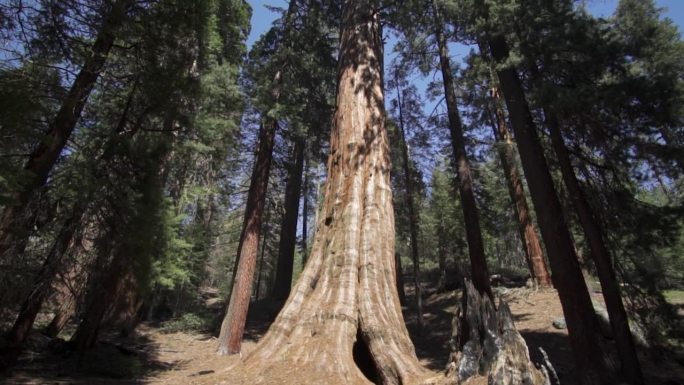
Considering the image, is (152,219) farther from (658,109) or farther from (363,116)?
(658,109)

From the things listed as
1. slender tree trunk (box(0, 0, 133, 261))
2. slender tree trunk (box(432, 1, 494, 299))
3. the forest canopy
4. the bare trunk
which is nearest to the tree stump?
the forest canopy

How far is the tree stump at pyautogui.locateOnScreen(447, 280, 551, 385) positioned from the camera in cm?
341

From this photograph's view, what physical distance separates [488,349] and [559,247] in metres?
4.11

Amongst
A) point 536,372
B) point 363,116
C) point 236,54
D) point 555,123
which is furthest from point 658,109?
point 236,54

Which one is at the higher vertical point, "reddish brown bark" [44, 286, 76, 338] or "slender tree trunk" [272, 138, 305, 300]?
"slender tree trunk" [272, 138, 305, 300]

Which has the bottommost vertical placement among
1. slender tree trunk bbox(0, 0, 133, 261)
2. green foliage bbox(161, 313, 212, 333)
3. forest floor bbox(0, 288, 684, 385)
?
forest floor bbox(0, 288, 684, 385)

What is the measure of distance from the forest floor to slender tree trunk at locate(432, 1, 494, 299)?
2292 mm

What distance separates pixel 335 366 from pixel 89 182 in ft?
14.0

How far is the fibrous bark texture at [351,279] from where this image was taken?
15.8 ft

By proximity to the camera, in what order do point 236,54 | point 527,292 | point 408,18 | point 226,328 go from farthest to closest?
1. point 527,292
2. point 236,54
3. point 408,18
4. point 226,328

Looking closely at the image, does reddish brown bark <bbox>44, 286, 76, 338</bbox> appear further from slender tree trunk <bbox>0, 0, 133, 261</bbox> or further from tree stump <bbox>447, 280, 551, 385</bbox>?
tree stump <bbox>447, 280, 551, 385</bbox>

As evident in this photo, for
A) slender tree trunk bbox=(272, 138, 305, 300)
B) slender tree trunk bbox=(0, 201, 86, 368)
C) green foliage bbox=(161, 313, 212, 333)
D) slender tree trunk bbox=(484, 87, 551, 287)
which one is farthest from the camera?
slender tree trunk bbox=(272, 138, 305, 300)

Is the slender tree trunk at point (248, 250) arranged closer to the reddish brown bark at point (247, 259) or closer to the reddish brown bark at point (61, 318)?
the reddish brown bark at point (247, 259)

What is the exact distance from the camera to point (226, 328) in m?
10.1
